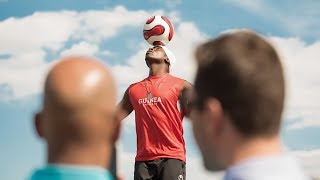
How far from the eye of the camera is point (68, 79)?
209 cm

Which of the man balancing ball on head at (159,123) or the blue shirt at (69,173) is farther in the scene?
the man balancing ball on head at (159,123)

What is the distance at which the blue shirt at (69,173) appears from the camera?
6.56 ft

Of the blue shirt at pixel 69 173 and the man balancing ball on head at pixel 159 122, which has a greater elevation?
the man balancing ball on head at pixel 159 122

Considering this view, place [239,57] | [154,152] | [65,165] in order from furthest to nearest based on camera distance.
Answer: [154,152] → [239,57] → [65,165]

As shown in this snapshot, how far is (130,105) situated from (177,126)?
762mm

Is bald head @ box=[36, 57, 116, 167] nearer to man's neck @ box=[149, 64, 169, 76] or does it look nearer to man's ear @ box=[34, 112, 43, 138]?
man's ear @ box=[34, 112, 43, 138]

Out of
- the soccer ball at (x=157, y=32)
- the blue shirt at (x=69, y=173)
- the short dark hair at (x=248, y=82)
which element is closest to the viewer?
the blue shirt at (x=69, y=173)

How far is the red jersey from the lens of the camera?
7.79 meters

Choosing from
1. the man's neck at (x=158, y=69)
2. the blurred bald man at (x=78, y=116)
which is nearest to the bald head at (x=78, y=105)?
the blurred bald man at (x=78, y=116)

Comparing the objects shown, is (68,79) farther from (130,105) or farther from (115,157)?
(130,105)

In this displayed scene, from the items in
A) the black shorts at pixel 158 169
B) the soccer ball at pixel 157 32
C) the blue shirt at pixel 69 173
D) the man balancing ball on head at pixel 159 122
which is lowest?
the blue shirt at pixel 69 173

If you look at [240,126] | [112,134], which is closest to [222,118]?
[240,126]

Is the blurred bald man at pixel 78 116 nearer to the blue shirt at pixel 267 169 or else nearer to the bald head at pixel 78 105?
the bald head at pixel 78 105

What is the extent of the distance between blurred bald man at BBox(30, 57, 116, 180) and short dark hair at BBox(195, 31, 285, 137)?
42cm
